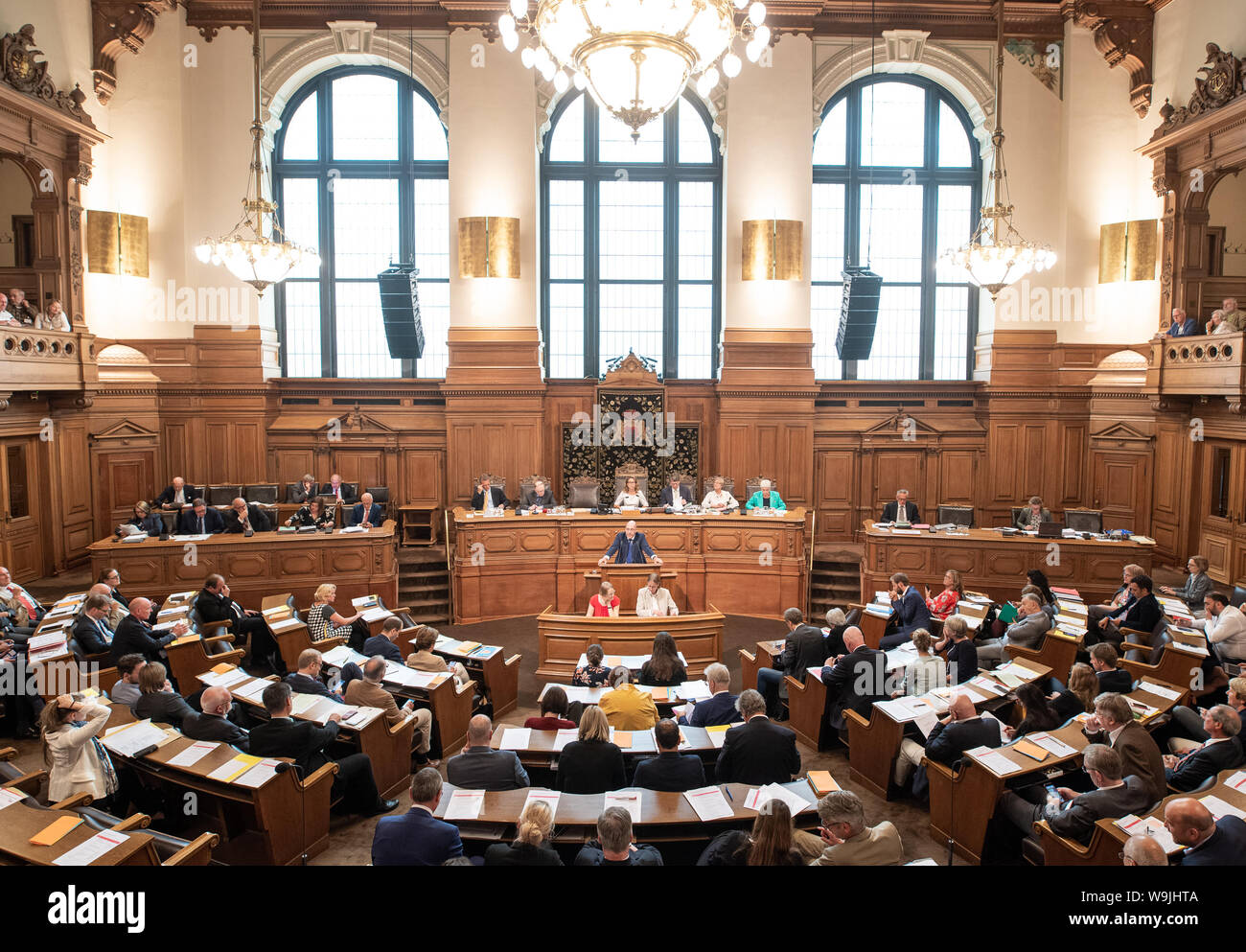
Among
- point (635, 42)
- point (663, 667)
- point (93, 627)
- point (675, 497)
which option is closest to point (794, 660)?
point (663, 667)

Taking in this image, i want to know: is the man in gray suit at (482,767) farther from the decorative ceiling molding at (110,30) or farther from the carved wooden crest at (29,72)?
the decorative ceiling molding at (110,30)

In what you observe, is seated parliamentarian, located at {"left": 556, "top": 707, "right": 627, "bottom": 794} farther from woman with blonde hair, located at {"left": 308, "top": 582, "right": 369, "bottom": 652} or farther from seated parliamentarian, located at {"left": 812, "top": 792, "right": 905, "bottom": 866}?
woman with blonde hair, located at {"left": 308, "top": 582, "right": 369, "bottom": 652}

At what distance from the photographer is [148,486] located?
1256cm

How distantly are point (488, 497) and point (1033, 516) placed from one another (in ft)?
24.7

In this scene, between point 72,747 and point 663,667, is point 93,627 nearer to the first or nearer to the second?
point 72,747

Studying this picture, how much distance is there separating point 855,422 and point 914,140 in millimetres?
4996

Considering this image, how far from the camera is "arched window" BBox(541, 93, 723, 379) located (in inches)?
537

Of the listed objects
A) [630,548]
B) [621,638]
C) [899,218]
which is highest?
[899,218]

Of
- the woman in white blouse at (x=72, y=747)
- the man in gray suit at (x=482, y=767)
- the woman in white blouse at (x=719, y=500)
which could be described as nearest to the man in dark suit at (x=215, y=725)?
the woman in white blouse at (x=72, y=747)

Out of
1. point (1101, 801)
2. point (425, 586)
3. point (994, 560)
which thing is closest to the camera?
point (1101, 801)

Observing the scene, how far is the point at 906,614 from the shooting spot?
8.06m

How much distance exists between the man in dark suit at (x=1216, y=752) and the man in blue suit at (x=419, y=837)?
4315 mm
